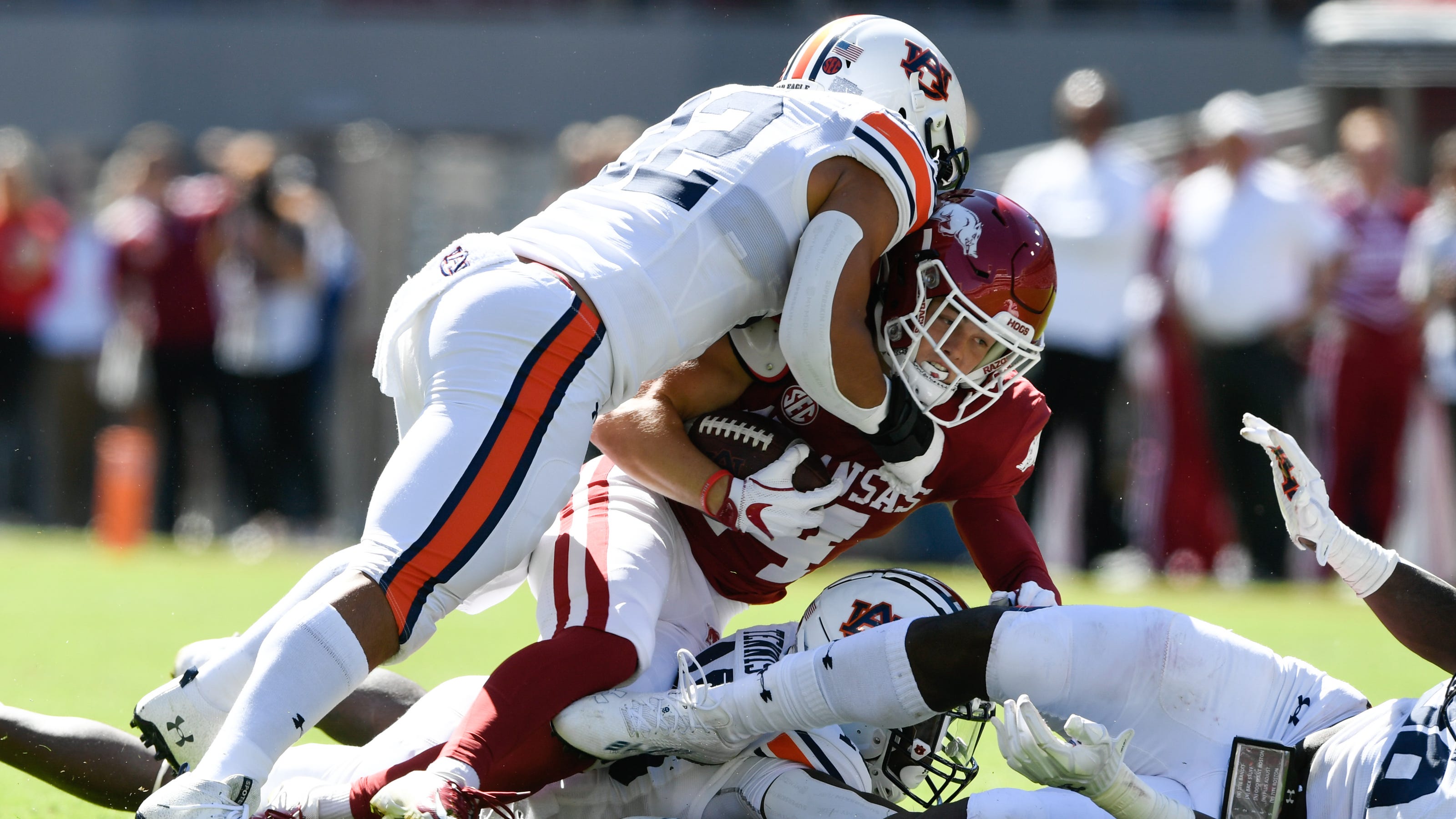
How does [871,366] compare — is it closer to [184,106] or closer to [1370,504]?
[1370,504]

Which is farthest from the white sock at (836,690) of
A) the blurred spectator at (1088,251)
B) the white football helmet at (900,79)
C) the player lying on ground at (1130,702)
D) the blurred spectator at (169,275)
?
the blurred spectator at (169,275)

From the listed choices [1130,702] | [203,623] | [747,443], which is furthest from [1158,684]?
[203,623]

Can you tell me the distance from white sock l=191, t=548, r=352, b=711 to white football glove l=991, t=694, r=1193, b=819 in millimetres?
1328

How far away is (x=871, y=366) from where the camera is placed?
11.5 ft

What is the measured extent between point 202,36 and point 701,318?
12.5 m

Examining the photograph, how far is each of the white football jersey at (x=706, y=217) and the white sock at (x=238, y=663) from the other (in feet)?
2.23

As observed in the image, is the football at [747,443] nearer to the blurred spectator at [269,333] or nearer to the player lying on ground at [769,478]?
the player lying on ground at [769,478]

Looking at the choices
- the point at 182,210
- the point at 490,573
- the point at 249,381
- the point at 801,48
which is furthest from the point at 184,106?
the point at 490,573

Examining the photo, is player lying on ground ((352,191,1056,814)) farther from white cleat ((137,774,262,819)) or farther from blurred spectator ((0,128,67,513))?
blurred spectator ((0,128,67,513))

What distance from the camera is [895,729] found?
3.40m

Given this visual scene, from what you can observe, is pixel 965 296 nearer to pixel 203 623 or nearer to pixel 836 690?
pixel 836 690

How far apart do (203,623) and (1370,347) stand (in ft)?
17.7

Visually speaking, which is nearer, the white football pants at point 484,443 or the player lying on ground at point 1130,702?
the player lying on ground at point 1130,702

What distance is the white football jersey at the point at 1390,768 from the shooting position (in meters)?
2.85
